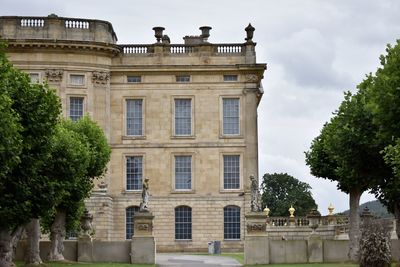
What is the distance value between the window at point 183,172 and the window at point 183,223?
5.42 ft

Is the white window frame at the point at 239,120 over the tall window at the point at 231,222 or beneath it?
over

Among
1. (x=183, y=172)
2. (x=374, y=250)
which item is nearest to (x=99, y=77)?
(x=183, y=172)

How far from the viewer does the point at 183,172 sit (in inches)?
2680

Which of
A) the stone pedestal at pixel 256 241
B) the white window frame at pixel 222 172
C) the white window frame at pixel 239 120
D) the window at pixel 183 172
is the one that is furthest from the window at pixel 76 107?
the stone pedestal at pixel 256 241

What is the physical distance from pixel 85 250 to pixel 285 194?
6604cm

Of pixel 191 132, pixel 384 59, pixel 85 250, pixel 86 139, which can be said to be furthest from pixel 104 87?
pixel 384 59

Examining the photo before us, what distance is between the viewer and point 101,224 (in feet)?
213

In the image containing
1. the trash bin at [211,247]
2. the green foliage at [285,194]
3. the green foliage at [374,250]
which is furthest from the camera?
the green foliage at [285,194]

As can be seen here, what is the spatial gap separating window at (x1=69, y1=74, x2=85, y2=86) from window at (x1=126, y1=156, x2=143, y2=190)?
6.36m

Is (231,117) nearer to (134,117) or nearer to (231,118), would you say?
(231,118)

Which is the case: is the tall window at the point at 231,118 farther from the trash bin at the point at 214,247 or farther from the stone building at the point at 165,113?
the trash bin at the point at 214,247

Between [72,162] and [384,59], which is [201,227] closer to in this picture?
[72,162]

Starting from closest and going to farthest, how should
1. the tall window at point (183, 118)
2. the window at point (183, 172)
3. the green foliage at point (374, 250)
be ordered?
the green foliage at point (374, 250), the window at point (183, 172), the tall window at point (183, 118)

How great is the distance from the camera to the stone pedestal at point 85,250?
4359 centimetres
